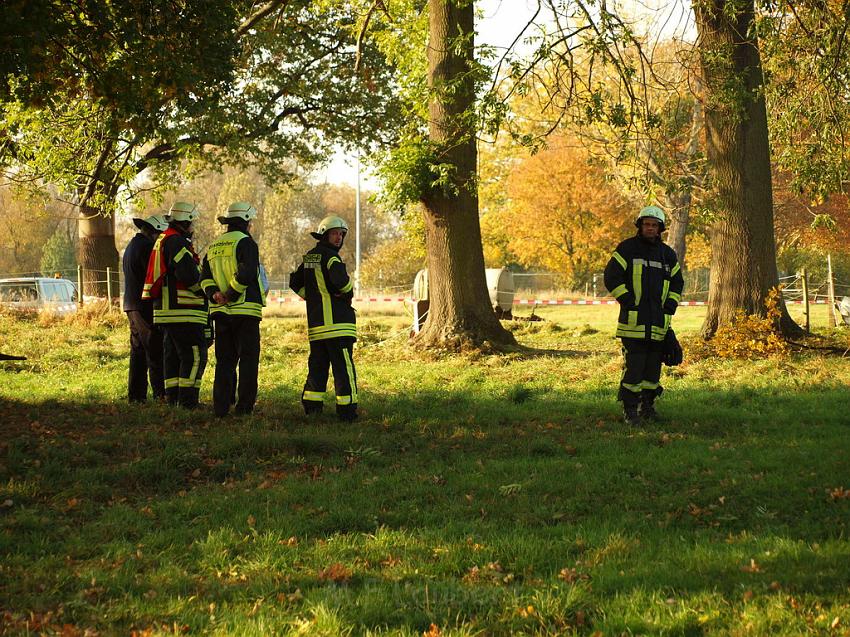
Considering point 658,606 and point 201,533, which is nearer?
point 658,606

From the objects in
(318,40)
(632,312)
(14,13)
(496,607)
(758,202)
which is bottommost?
(496,607)

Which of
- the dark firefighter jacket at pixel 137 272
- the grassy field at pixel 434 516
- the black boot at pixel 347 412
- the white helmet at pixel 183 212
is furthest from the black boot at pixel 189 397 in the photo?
the white helmet at pixel 183 212

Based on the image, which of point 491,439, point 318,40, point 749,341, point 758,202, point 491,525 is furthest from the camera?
point 318,40

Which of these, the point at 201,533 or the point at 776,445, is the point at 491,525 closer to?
the point at 201,533

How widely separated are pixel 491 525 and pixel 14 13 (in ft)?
20.3

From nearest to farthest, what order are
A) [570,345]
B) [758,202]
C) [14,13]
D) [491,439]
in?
[14,13]
[491,439]
[758,202]
[570,345]

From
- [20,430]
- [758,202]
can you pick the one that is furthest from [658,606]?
[758,202]

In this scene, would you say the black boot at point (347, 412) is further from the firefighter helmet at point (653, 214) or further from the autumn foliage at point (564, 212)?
the autumn foliage at point (564, 212)

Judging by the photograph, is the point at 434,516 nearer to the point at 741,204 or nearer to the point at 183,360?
the point at 183,360

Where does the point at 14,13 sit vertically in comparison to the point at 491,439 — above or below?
above

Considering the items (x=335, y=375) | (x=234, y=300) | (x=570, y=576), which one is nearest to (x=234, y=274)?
(x=234, y=300)

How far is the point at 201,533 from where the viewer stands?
584 cm

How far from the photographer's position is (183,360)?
10383 mm

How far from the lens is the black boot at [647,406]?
9.78m
